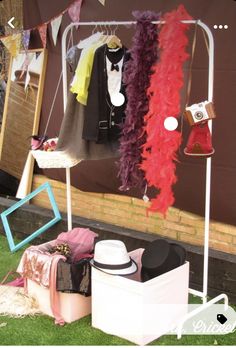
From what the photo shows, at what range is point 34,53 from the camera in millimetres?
5164

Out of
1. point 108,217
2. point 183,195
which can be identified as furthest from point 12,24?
point 183,195

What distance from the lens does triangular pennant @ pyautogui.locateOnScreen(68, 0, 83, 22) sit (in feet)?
14.9

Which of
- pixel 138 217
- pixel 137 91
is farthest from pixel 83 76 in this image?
pixel 138 217

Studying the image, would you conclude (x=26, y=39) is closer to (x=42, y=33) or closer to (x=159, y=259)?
(x=42, y=33)

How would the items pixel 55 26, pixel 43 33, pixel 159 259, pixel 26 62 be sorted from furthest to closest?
pixel 26 62, pixel 43 33, pixel 55 26, pixel 159 259

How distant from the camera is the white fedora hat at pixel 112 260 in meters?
3.23

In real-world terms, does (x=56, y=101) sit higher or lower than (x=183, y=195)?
higher

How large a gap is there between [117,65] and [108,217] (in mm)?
1732

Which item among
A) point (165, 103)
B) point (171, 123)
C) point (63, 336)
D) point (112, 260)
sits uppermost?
point (165, 103)

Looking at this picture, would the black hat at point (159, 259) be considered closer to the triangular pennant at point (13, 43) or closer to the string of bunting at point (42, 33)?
the string of bunting at point (42, 33)

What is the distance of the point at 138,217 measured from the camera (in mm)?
4523

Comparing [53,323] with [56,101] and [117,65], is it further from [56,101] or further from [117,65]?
[56,101]

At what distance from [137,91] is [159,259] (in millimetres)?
1035

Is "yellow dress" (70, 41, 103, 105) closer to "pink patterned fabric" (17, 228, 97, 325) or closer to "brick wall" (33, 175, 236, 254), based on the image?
"pink patterned fabric" (17, 228, 97, 325)
